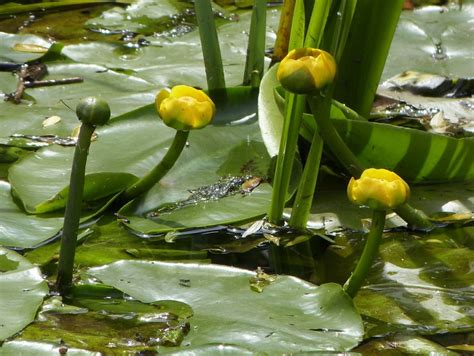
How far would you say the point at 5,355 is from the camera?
3.46 ft

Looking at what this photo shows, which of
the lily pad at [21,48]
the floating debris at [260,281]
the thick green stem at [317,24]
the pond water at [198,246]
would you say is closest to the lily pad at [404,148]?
the pond water at [198,246]

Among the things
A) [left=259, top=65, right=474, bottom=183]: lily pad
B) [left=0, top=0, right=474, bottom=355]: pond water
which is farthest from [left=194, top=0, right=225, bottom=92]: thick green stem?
[left=259, top=65, right=474, bottom=183]: lily pad

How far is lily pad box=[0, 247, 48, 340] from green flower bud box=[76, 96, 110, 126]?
0.80 ft

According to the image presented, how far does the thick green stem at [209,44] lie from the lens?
1818 mm

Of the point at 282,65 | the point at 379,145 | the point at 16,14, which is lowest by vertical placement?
the point at 16,14

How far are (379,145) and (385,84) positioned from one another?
552mm

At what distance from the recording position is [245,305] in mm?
1223

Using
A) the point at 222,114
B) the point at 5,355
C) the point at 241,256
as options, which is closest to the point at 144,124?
the point at 222,114

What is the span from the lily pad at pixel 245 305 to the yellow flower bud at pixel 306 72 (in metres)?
0.27

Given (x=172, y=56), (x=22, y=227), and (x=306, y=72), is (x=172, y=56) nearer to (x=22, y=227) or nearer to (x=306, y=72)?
(x=22, y=227)

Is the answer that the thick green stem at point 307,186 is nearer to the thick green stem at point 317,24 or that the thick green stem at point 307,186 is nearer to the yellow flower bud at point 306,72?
the thick green stem at point 317,24

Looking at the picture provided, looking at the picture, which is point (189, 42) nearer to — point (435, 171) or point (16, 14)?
point (16, 14)

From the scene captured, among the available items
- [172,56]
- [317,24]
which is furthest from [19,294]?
[172,56]

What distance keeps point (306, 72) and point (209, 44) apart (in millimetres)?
704
